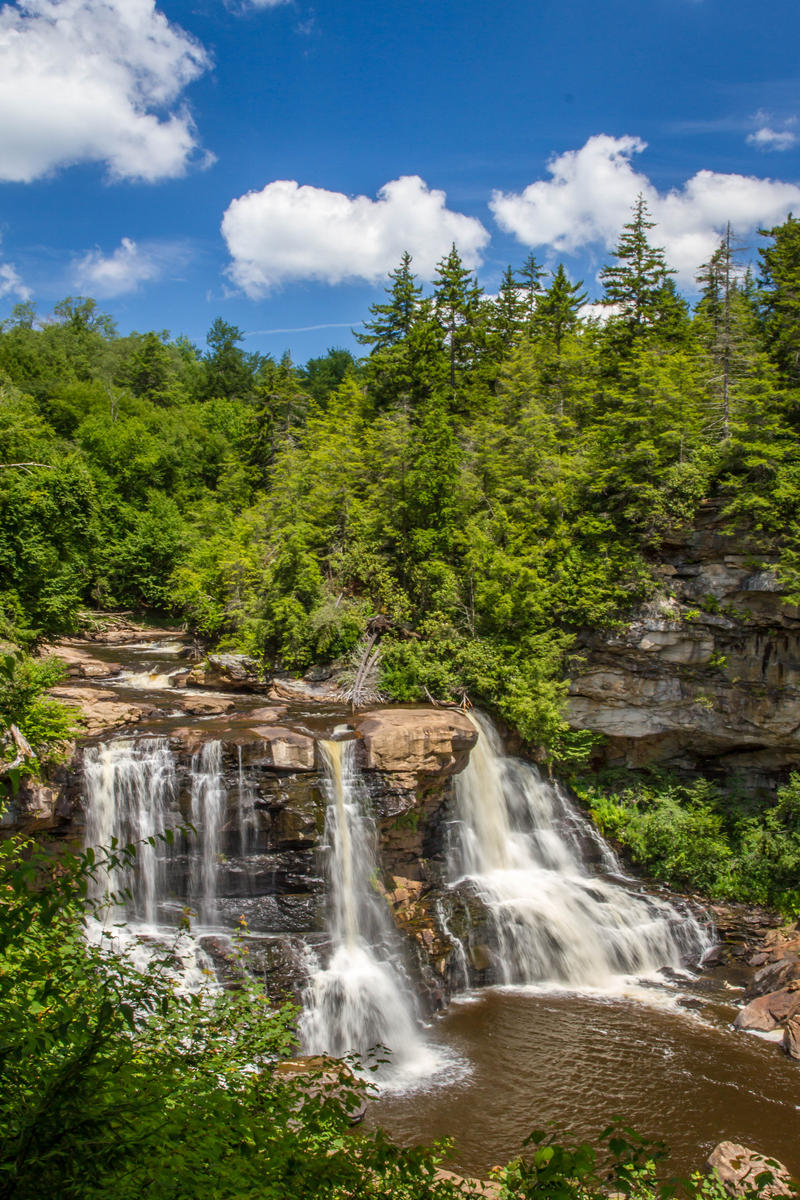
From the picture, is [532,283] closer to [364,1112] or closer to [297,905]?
[297,905]

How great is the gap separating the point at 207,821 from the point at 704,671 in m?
13.6

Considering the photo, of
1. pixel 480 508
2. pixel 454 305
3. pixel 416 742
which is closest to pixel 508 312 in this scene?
pixel 454 305

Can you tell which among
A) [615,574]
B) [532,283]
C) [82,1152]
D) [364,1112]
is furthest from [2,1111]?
[532,283]

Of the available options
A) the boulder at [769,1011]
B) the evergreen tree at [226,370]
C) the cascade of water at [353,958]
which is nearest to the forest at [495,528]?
the cascade of water at [353,958]

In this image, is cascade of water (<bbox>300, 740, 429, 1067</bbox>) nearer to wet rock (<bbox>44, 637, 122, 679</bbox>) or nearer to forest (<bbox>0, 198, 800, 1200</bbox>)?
forest (<bbox>0, 198, 800, 1200</bbox>)

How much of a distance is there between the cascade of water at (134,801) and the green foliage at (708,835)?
11.4 m

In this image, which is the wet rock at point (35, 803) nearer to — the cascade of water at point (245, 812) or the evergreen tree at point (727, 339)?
the cascade of water at point (245, 812)

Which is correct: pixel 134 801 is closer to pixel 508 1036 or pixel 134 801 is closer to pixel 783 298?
pixel 508 1036

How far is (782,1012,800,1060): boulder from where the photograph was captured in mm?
12117

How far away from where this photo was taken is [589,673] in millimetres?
19750

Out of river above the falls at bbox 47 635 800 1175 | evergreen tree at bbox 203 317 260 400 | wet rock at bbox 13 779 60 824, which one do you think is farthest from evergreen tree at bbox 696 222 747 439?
evergreen tree at bbox 203 317 260 400

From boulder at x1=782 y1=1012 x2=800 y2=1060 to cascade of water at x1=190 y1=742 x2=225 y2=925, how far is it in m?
10.6

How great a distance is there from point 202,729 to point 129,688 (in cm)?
542

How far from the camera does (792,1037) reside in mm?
12273
